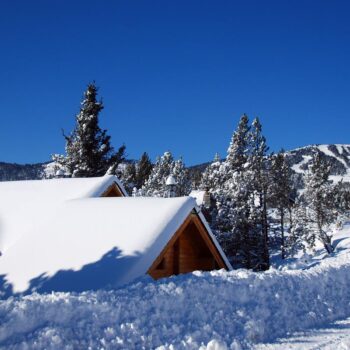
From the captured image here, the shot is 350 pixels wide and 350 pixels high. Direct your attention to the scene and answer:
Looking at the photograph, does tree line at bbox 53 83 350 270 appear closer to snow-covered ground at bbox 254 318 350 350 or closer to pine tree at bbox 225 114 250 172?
pine tree at bbox 225 114 250 172

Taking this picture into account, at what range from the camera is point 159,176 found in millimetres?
66562

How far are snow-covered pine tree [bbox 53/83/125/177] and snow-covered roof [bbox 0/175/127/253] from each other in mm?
15795

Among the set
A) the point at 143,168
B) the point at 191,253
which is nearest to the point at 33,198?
the point at 191,253

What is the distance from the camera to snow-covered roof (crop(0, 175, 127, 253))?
14.8 m

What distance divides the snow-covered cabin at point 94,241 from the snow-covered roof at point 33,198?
0.04 meters

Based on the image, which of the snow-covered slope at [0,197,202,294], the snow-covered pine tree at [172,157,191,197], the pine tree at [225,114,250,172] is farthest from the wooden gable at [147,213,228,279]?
the snow-covered pine tree at [172,157,191,197]

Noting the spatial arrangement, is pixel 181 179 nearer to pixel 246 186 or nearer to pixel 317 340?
pixel 246 186

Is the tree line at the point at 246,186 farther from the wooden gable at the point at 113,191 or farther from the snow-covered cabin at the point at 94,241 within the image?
the snow-covered cabin at the point at 94,241

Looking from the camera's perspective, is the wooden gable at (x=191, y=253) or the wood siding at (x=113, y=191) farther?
the wood siding at (x=113, y=191)

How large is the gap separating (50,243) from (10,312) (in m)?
6.69

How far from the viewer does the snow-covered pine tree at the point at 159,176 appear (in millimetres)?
56250

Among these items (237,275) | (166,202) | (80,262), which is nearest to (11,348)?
(237,275)

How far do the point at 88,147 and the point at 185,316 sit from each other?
29999 millimetres

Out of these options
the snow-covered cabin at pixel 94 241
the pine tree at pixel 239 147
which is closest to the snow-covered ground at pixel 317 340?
the snow-covered cabin at pixel 94 241
